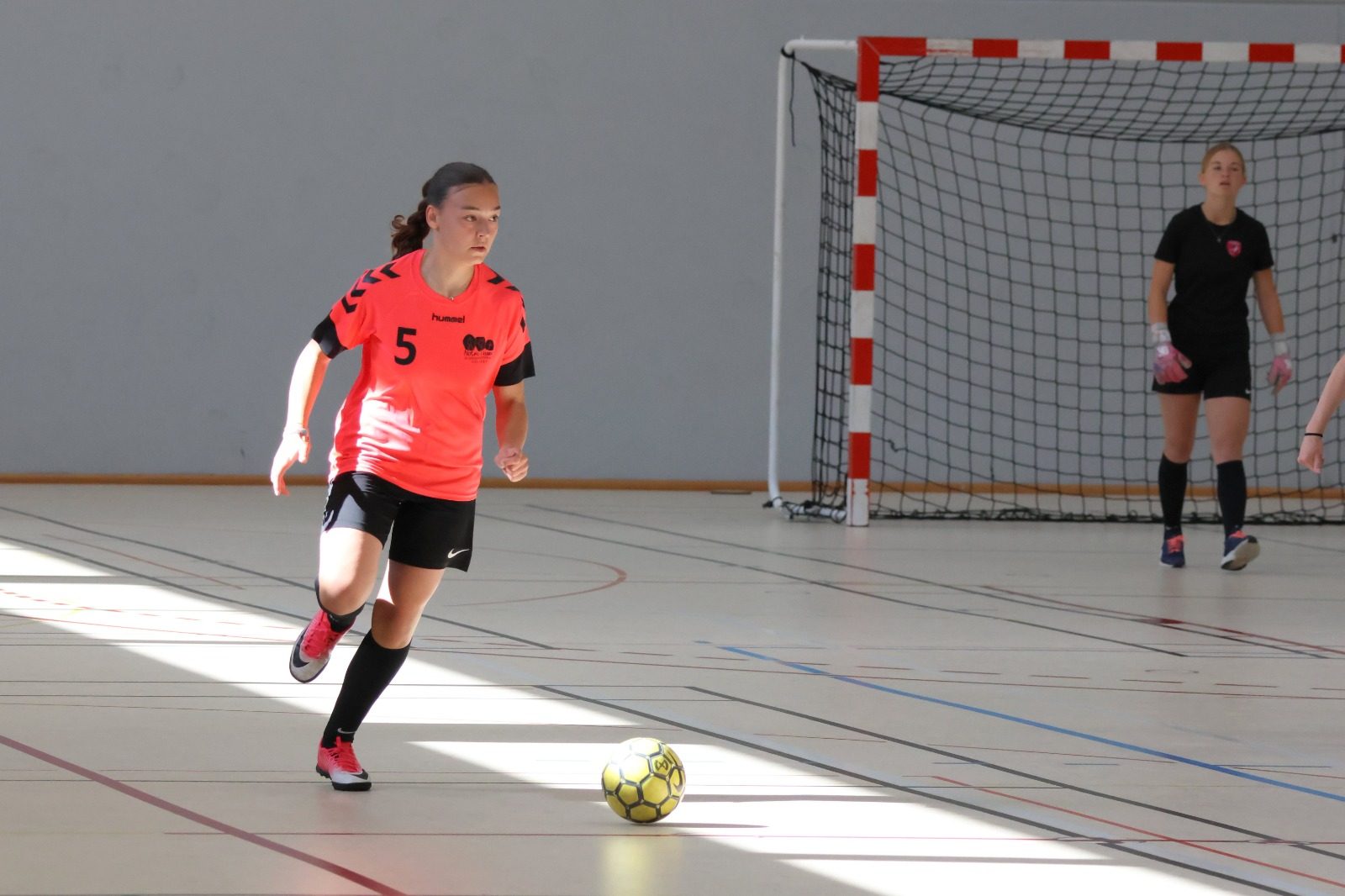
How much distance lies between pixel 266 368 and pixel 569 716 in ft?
22.8

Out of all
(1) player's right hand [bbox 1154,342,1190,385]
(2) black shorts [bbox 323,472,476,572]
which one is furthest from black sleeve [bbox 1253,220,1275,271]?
(2) black shorts [bbox 323,472,476,572]

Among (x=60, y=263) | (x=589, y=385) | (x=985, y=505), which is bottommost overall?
(x=985, y=505)

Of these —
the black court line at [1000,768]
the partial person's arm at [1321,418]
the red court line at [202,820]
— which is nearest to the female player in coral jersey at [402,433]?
the red court line at [202,820]

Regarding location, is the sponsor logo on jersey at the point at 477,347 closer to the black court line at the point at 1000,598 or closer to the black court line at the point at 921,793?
the black court line at the point at 921,793

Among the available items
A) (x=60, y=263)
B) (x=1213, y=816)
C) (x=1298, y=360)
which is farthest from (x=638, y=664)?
(x=1298, y=360)

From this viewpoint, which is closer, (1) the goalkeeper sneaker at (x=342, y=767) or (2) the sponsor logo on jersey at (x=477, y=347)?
(1) the goalkeeper sneaker at (x=342, y=767)

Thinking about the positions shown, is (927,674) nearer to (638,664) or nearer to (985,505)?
(638,664)

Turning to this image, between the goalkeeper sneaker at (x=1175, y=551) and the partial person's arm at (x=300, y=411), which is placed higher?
the partial person's arm at (x=300, y=411)

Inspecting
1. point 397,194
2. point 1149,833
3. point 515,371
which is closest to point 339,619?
point 515,371

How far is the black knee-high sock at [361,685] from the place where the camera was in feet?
11.5

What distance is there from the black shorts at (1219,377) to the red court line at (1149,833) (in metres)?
4.00

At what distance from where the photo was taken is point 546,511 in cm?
966

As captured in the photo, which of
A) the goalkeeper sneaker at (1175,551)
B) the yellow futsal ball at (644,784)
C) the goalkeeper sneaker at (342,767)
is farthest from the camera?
the goalkeeper sneaker at (1175,551)

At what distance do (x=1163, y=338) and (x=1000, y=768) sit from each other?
3879 millimetres
